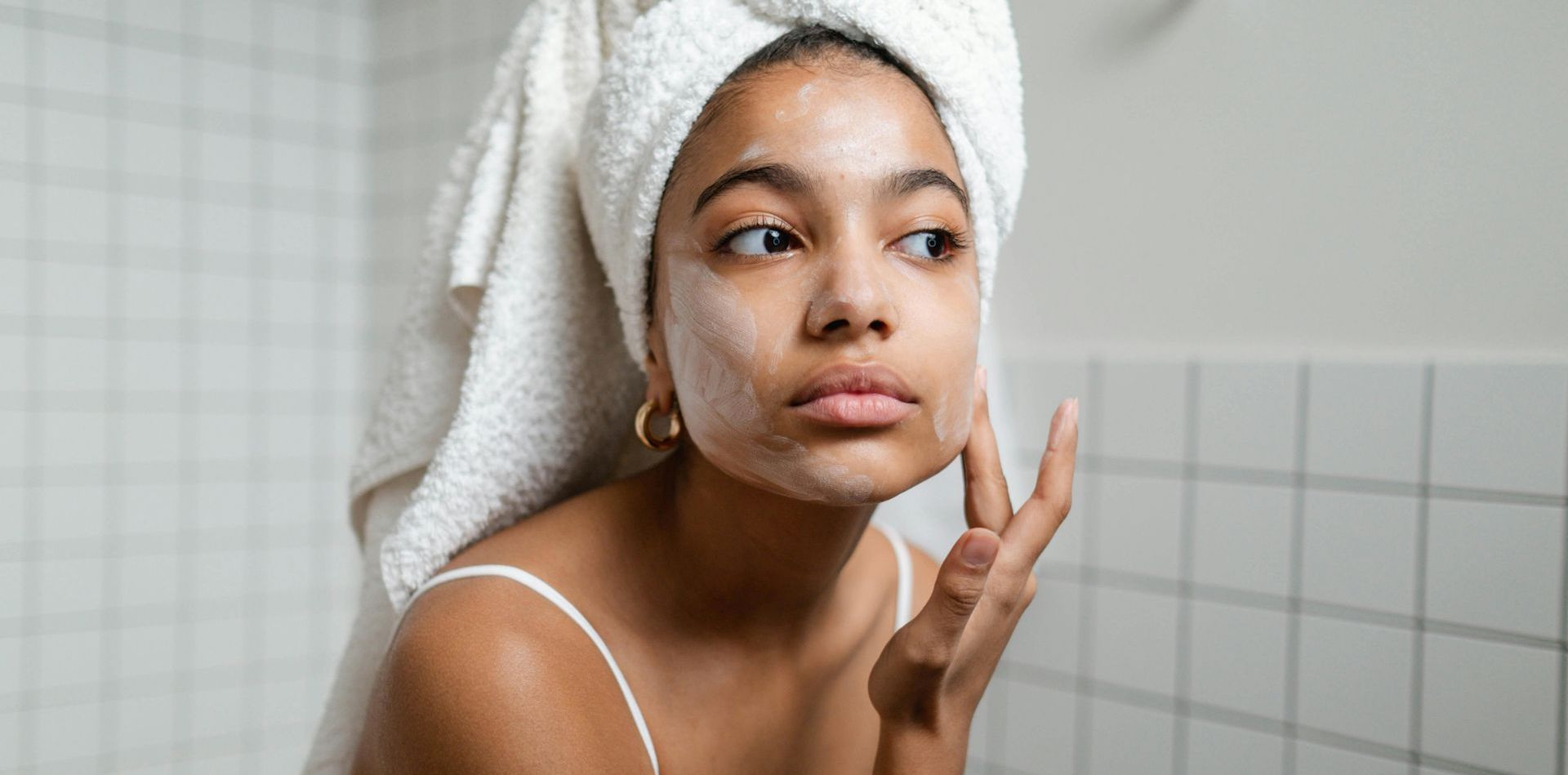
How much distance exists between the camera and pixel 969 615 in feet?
2.32

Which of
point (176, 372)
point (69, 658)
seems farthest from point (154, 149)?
point (69, 658)

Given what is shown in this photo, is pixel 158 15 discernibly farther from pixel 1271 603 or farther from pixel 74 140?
pixel 1271 603

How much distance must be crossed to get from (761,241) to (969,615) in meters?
0.28

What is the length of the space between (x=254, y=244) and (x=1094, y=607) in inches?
64.5

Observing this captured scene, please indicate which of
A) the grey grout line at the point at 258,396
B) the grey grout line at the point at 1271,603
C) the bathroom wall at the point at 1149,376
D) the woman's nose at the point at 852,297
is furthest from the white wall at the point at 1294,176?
the grey grout line at the point at 258,396

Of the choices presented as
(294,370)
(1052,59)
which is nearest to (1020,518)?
(1052,59)

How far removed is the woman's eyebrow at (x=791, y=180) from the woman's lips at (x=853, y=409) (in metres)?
0.13

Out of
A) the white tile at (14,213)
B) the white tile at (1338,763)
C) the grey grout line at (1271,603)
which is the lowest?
the white tile at (1338,763)

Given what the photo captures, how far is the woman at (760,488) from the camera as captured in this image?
0.67 metres

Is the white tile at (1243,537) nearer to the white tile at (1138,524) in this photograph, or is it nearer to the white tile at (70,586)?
the white tile at (1138,524)

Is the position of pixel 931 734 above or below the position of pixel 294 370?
below

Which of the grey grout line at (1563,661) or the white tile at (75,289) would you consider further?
the white tile at (75,289)

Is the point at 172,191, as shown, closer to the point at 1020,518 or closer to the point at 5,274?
the point at 5,274

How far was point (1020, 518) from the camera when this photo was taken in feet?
2.68
